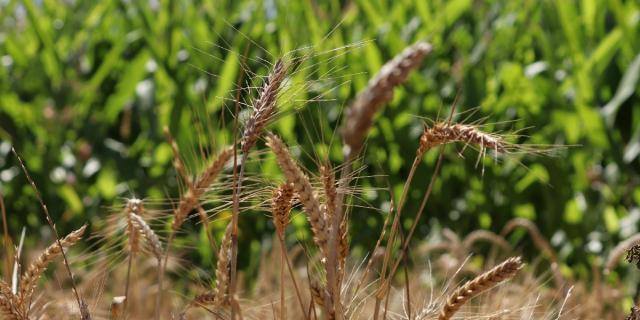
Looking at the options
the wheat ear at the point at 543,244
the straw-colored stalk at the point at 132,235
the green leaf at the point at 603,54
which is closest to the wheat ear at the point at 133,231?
the straw-colored stalk at the point at 132,235

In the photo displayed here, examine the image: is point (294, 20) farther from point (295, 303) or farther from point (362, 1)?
point (295, 303)

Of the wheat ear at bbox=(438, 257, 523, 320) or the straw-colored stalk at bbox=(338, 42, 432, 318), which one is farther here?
the wheat ear at bbox=(438, 257, 523, 320)

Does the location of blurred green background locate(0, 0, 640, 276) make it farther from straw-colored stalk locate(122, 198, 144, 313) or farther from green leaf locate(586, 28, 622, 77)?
straw-colored stalk locate(122, 198, 144, 313)

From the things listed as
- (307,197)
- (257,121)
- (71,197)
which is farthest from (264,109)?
(71,197)

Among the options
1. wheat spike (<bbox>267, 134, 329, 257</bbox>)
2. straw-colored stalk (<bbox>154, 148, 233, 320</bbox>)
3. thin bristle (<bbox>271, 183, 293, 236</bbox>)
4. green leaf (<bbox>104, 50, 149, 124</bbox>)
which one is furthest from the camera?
green leaf (<bbox>104, 50, 149, 124</bbox>)

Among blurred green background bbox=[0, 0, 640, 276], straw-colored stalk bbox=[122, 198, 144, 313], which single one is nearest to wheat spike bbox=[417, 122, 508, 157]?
straw-colored stalk bbox=[122, 198, 144, 313]

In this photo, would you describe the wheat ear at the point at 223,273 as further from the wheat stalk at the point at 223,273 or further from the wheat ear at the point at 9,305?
the wheat ear at the point at 9,305

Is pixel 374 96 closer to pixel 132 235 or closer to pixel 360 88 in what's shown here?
pixel 132 235

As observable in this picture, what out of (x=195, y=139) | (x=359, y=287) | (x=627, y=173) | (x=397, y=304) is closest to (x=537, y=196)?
(x=627, y=173)
